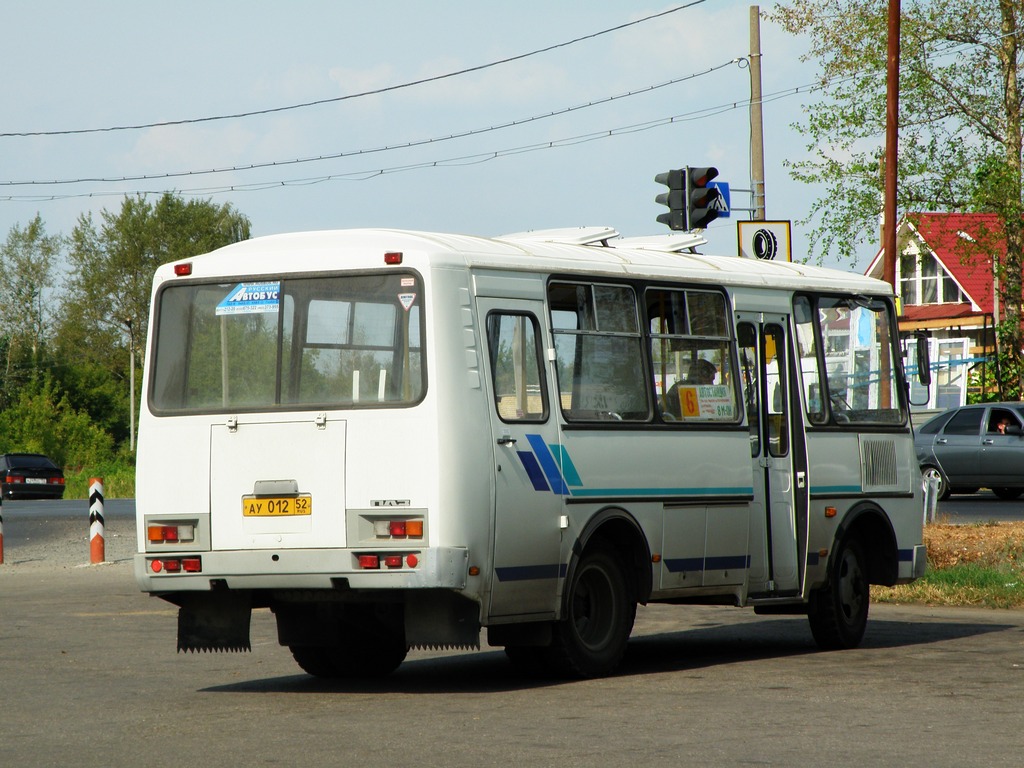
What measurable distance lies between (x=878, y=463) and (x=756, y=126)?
12.8m

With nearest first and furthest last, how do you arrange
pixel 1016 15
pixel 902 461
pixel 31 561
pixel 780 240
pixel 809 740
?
pixel 809 740
pixel 902 461
pixel 780 240
pixel 31 561
pixel 1016 15

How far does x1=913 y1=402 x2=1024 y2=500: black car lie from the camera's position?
32.2 m

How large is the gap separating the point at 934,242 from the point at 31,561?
78.3 feet

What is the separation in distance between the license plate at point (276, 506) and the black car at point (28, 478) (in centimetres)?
4272

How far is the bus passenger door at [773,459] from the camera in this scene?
42.0ft

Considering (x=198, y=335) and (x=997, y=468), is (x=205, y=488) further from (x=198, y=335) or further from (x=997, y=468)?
(x=997, y=468)

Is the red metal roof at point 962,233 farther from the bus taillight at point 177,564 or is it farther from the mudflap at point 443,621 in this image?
the bus taillight at point 177,564

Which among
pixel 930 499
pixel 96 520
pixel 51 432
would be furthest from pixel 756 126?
pixel 51 432

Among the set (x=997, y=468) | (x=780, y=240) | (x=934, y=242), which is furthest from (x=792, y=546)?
(x=934, y=242)

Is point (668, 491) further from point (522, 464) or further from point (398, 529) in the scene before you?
point (398, 529)

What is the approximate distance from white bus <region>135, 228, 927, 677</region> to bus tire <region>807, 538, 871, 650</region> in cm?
53

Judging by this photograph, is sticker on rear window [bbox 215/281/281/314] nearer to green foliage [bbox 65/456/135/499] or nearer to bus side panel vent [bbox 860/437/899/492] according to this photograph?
bus side panel vent [bbox 860/437/899/492]

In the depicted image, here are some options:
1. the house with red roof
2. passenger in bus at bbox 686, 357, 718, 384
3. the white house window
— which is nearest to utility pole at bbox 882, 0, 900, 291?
passenger in bus at bbox 686, 357, 718, 384

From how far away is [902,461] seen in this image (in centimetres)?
1427
